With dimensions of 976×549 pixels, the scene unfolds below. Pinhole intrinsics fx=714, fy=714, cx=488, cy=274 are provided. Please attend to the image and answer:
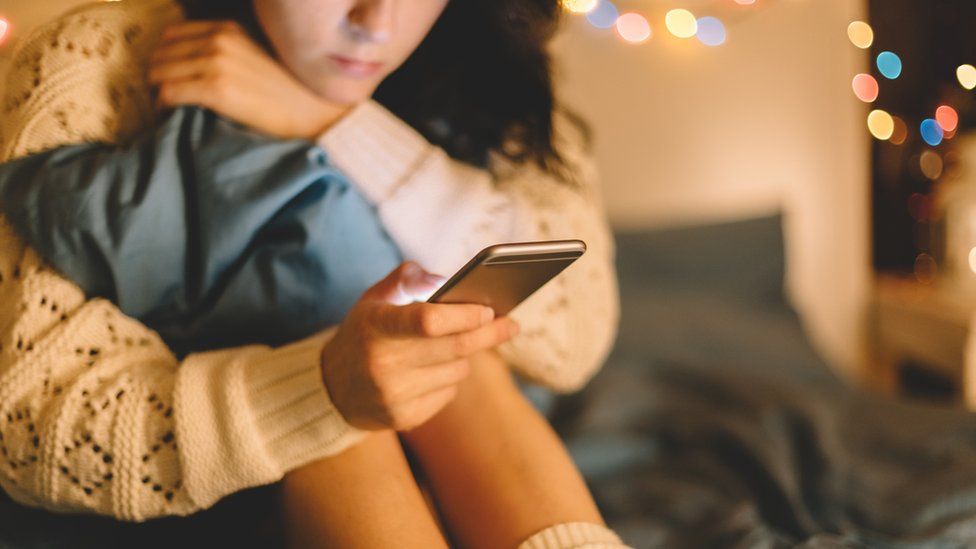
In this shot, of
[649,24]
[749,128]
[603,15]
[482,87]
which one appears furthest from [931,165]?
[482,87]

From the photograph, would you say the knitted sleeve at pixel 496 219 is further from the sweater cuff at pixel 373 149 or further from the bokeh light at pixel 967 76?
the bokeh light at pixel 967 76

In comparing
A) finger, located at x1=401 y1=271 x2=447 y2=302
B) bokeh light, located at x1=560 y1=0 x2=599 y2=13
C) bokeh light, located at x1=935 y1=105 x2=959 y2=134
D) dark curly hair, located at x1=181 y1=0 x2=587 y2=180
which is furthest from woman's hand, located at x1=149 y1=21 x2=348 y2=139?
bokeh light, located at x1=935 y1=105 x2=959 y2=134

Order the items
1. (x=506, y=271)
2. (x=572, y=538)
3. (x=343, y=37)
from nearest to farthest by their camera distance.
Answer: (x=506, y=271) → (x=572, y=538) → (x=343, y=37)

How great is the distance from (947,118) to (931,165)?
120 millimetres

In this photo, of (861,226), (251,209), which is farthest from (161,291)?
(861,226)

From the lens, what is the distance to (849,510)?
2.82 ft

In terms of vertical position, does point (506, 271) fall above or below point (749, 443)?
above

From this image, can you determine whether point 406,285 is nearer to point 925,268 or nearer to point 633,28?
point 633,28

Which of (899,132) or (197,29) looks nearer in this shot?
(197,29)

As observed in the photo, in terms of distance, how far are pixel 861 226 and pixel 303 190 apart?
171 centimetres

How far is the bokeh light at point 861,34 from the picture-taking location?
181 centimetres

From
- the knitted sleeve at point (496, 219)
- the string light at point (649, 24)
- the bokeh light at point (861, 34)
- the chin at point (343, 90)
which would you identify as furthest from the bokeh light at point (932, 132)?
the chin at point (343, 90)

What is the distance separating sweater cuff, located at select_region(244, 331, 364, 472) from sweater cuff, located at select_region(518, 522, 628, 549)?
0.16 meters

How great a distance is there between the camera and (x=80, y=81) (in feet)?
2.08
